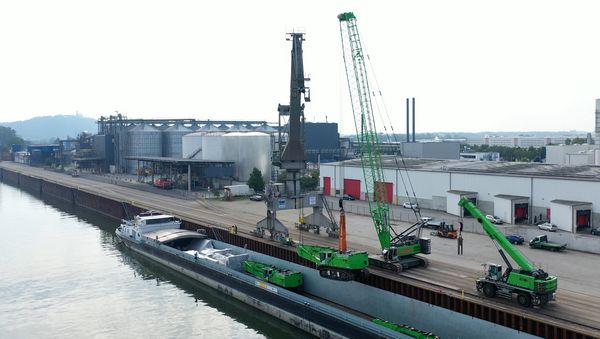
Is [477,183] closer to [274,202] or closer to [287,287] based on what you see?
[274,202]

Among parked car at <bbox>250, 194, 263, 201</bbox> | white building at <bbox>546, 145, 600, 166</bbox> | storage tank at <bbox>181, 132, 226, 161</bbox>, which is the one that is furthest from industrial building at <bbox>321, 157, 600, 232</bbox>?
storage tank at <bbox>181, 132, 226, 161</bbox>

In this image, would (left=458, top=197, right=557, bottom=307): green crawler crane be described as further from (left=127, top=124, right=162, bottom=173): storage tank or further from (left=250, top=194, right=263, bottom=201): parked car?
(left=127, top=124, right=162, bottom=173): storage tank

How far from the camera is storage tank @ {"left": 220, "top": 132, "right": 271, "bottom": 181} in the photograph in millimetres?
91250

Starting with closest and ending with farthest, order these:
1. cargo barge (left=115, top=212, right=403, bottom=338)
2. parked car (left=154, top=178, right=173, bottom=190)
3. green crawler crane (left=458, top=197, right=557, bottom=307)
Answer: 1. green crawler crane (left=458, top=197, right=557, bottom=307)
2. cargo barge (left=115, top=212, right=403, bottom=338)
3. parked car (left=154, top=178, right=173, bottom=190)

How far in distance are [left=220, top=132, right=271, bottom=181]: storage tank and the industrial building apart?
25.7 m

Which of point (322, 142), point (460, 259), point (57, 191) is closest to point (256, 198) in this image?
point (460, 259)

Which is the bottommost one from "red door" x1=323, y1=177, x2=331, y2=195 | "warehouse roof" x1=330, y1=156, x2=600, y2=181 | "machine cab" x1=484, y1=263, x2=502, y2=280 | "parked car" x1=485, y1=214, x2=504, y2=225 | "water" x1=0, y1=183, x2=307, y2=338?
"water" x1=0, y1=183, x2=307, y2=338

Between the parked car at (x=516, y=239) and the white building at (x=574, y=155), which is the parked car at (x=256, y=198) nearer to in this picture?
the parked car at (x=516, y=239)

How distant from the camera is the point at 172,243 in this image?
4662 cm

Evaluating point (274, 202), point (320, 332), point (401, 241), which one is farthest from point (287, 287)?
point (274, 202)

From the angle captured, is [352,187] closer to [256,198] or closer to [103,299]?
[256,198]

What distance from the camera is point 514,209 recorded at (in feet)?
161

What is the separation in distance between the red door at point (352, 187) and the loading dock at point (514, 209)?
852 inches

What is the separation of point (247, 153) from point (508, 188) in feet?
164
